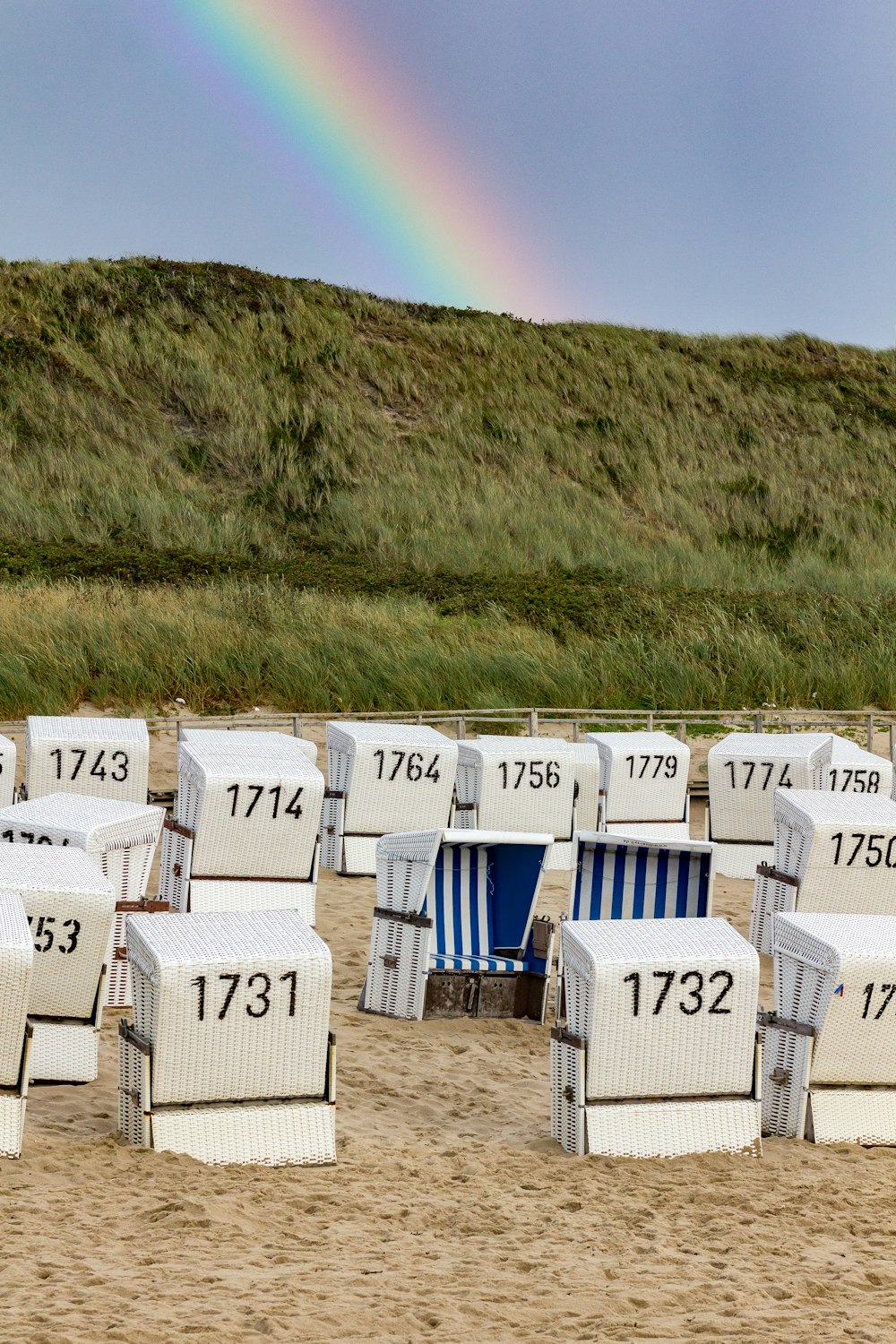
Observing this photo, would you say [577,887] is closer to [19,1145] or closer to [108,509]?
[19,1145]

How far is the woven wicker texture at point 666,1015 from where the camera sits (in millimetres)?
7168

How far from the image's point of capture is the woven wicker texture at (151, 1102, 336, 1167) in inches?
266

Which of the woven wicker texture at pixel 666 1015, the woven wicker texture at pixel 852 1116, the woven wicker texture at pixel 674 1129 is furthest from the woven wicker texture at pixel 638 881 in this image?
the woven wicker texture at pixel 674 1129

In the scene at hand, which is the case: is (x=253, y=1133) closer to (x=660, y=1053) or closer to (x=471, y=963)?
(x=660, y=1053)

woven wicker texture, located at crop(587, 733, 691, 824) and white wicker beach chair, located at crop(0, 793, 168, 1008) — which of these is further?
woven wicker texture, located at crop(587, 733, 691, 824)

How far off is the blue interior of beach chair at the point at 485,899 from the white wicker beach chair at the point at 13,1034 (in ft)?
14.5

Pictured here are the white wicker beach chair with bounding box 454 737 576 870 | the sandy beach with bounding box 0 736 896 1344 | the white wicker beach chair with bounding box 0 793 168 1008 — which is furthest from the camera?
the white wicker beach chair with bounding box 454 737 576 870

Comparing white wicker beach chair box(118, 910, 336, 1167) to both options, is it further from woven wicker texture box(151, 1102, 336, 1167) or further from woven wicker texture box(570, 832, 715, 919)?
woven wicker texture box(570, 832, 715, 919)

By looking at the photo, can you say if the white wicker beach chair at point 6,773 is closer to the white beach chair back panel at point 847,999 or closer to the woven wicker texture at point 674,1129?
the woven wicker texture at point 674,1129

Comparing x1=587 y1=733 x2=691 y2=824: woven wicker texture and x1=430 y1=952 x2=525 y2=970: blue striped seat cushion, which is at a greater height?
x1=587 y1=733 x2=691 y2=824: woven wicker texture

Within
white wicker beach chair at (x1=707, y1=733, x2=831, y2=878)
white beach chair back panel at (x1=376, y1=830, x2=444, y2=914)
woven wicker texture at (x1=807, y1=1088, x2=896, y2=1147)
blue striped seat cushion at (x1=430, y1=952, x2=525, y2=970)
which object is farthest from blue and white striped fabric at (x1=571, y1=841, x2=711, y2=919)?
white wicker beach chair at (x1=707, y1=733, x2=831, y2=878)

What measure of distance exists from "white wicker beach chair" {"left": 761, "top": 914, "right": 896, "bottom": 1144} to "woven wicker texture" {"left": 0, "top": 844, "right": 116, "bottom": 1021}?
11.3ft

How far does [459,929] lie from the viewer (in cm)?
1078

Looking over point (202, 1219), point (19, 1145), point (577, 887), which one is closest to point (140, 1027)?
point (19, 1145)
